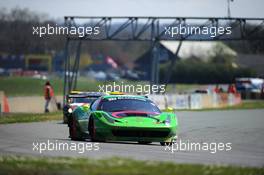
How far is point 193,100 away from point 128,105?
2995 cm

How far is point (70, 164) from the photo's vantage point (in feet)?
38.3

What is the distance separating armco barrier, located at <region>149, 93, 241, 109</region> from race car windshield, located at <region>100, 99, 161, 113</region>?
66.6ft

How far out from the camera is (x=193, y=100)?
155 feet

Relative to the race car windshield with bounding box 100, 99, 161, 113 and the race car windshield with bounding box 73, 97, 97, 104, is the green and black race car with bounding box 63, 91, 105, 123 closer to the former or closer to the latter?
the race car windshield with bounding box 73, 97, 97, 104

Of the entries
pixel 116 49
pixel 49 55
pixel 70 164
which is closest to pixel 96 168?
pixel 70 164

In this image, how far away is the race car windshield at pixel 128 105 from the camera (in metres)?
17.4

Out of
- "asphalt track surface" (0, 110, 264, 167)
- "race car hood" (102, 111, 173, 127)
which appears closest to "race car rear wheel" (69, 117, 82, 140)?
"asphalt track surface" (0, 110, 264, 167)

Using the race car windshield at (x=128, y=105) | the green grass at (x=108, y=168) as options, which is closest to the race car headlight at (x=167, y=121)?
the race car windshield at (x=128, y=105)

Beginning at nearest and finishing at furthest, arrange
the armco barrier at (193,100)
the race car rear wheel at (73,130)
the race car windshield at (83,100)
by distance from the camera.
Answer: the race car rear wheel at (73,130), the race car windshield at (83,100), the armco barrier at (193,100)

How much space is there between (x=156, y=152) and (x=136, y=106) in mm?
3204

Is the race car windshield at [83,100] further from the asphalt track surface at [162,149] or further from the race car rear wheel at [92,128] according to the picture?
the race car rear wheel at [92,128]

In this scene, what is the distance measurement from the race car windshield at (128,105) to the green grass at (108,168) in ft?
16.4

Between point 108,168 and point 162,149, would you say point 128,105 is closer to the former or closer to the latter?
point 162,149

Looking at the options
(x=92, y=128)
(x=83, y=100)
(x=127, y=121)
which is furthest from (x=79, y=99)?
(x=127, y=121)
